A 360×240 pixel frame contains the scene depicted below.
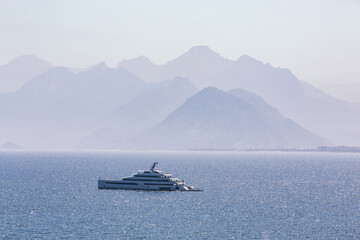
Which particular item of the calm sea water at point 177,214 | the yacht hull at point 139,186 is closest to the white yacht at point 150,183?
the yacht hull at point 139,186

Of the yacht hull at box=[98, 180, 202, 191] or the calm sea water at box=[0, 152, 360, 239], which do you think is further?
the yacht hull at box=[98, 180, 202, 191]

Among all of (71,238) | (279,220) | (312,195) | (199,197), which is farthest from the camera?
(312,195)

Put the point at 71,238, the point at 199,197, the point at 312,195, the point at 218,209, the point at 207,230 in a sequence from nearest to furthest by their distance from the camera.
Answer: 1. the point at 71,238
2. the point at 207,230
3. the point at 218,209
4. the point at 199,197
5. the point at 312,195

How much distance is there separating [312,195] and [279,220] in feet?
178

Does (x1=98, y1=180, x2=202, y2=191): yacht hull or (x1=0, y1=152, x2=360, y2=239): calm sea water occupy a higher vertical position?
(x1=98, y1=180, x2=202, y2=191): yacht hull

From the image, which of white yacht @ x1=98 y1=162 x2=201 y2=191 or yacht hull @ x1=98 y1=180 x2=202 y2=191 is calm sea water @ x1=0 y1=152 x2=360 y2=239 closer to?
yacht hull @ x1=98 y1=180 x2=202 y2=191

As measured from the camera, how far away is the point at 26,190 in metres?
194

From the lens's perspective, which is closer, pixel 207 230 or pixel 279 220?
pixel 207 230

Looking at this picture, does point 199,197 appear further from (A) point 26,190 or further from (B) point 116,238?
→ (B) point 116,238

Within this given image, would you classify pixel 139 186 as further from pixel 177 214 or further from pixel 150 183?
pixel 177 214

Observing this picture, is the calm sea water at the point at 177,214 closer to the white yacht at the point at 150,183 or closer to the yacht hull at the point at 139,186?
the yacht hull at the point at 139,186

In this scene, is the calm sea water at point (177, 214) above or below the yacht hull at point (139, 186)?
below

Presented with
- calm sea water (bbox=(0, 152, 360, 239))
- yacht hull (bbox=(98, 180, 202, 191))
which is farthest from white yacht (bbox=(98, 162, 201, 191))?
calm sea water (bbox=(0, 152, 360, 239))

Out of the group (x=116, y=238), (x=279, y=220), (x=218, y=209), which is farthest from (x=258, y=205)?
(x=116, y=238)
